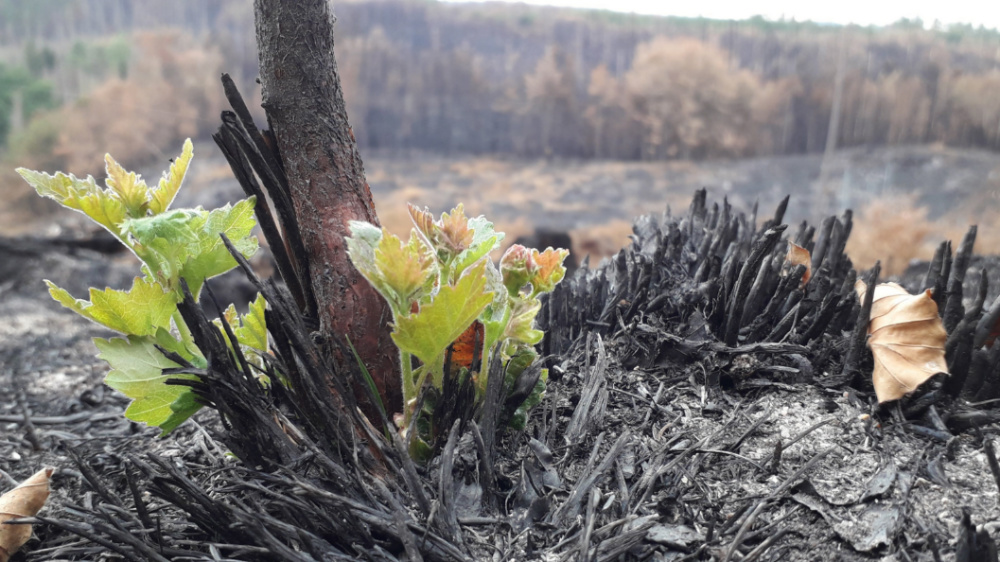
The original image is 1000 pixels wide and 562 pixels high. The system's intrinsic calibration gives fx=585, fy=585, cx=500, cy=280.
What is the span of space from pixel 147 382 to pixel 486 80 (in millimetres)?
6404

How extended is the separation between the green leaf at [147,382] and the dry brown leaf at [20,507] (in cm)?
13

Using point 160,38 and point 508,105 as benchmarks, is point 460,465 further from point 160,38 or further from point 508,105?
point 160,38

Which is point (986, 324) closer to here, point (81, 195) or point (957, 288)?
point (957, 288)

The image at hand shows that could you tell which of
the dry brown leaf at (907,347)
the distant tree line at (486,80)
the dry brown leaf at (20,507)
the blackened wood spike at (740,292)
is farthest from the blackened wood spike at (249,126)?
the distant tree line at (486,80)

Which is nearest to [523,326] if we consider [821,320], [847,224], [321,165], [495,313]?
[495,313]

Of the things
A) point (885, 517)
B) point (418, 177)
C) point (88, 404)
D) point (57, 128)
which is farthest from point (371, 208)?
point (57, 128)

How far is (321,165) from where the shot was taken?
54 cm

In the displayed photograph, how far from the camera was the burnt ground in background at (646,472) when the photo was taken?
432 millimetres

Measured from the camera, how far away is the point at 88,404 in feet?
3.07

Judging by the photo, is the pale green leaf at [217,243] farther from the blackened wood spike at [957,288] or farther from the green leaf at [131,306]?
the blackened wood spike at [957,288]

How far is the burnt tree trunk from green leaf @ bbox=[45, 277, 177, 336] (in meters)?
0.12

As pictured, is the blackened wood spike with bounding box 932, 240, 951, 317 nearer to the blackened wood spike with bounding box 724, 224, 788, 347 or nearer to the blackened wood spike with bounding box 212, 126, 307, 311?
the blackened wood spike with bounding box 724, 224, 788, 347

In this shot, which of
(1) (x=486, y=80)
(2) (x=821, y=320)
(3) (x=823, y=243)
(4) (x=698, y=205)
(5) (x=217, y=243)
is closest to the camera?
(5) (x=217, y=243)

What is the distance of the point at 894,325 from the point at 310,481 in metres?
0.55
